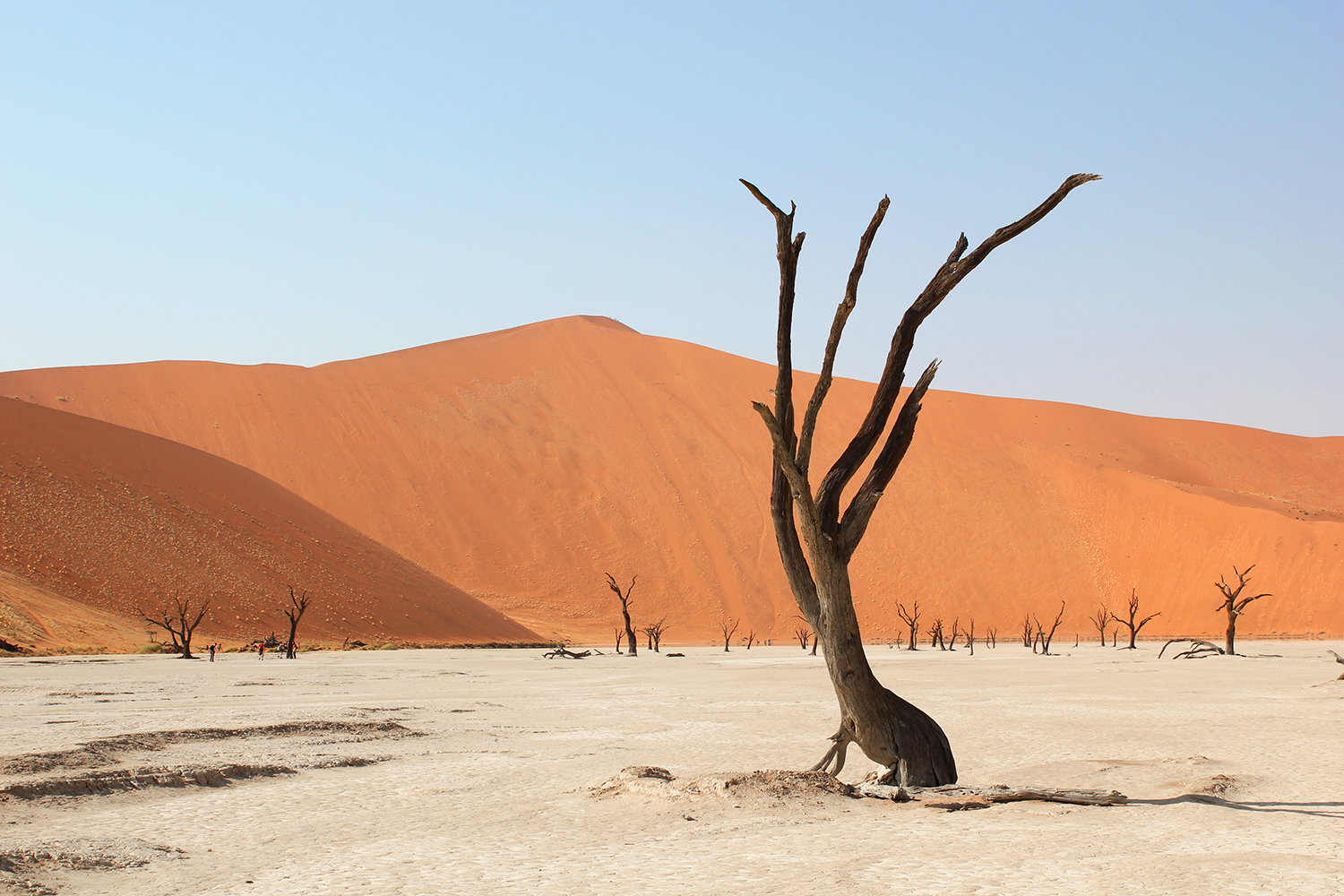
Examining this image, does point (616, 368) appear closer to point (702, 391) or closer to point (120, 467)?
point (702, 391)

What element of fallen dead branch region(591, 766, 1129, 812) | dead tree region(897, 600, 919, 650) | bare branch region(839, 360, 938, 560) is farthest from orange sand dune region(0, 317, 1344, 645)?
bare branch region(839, 360, 938, 560)

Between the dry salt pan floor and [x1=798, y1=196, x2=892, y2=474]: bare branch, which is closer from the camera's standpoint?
the dry salt pan floor

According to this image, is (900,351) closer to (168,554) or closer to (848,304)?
(848,304)

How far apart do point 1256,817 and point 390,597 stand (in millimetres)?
45161

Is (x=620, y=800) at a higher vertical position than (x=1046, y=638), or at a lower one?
higher

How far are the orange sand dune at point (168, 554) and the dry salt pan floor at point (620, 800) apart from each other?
2193 cm

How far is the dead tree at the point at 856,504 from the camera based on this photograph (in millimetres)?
8305

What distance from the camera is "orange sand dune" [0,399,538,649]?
39000 mm

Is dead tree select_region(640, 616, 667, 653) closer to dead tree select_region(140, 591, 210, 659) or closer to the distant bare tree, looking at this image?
the distant bare tree

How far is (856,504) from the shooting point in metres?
8.44

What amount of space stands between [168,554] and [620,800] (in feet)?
134

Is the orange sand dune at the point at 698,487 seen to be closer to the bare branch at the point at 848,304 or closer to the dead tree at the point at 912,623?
the dead tree at the point at 912,623

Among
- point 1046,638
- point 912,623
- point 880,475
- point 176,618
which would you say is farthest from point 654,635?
point 880,475

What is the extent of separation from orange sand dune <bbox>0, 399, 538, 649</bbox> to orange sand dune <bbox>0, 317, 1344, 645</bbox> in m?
10.7
